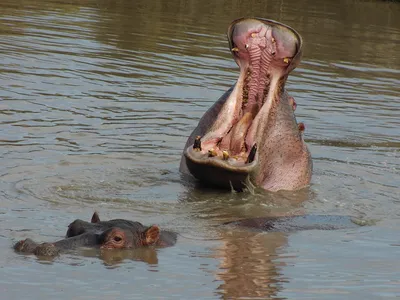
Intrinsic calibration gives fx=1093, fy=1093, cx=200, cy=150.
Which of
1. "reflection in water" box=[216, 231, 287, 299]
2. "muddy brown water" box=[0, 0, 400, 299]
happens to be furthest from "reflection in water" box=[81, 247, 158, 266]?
"reflection in water" box=[216, 231, 287, 299]

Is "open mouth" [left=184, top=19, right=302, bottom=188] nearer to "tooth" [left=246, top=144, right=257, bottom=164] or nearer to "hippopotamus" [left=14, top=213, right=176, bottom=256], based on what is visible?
"tooth" [left=246, top=144, right=257, bottom=164]

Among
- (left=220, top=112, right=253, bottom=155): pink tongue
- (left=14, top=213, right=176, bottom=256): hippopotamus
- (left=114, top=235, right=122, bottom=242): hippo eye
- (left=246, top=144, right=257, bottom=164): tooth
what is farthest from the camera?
(left=220, top=112, right=253, bottom=155): pink tongue

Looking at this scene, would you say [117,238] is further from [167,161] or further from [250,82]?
[167,161]

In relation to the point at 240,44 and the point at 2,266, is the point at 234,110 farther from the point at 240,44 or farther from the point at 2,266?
the point at 2,266

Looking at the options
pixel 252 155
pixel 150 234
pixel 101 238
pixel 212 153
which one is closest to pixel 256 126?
pixel 252 155

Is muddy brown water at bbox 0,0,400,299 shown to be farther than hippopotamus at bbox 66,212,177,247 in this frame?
No

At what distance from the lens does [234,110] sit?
27.2ft

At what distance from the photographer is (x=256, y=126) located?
8.27 metres

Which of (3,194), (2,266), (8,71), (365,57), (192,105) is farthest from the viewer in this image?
(365,57)

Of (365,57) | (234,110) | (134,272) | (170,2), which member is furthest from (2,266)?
(170,2)

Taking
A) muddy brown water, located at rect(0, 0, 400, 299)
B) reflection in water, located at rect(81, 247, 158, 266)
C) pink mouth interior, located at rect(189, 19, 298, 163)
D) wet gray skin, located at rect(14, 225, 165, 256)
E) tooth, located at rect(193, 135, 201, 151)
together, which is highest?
pink mouth interior, located at rect(189, 19, 298, 163)

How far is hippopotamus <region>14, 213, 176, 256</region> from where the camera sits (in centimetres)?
614

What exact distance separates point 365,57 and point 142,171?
28.0 feet

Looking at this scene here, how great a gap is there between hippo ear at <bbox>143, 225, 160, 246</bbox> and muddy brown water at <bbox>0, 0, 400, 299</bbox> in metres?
0.08
